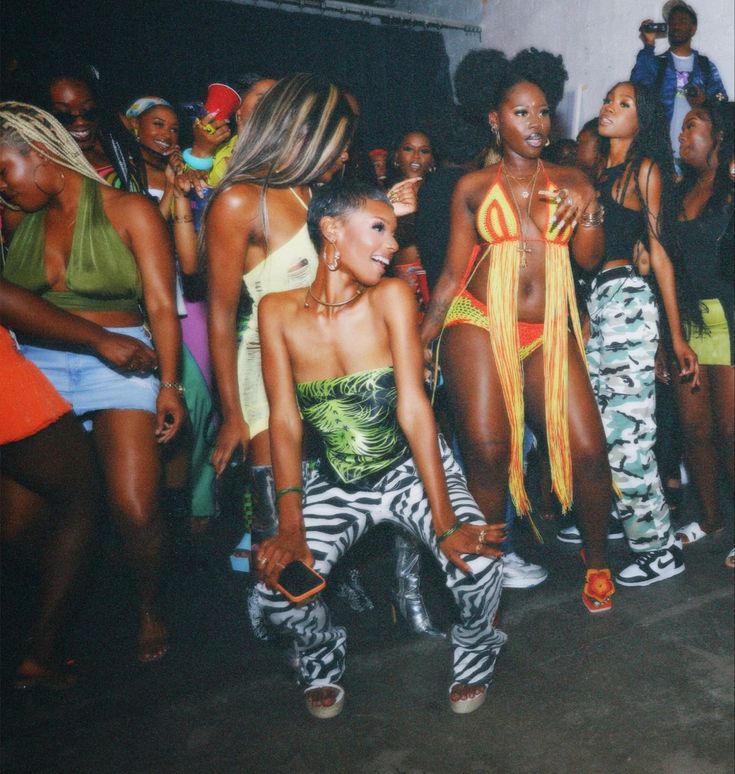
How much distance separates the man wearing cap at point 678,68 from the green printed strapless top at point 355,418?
1.83m

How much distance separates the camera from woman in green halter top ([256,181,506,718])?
77.4 inches

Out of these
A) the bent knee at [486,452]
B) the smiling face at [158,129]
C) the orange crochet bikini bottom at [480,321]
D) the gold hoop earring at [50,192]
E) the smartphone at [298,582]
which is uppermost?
the smiling face at [158,129]

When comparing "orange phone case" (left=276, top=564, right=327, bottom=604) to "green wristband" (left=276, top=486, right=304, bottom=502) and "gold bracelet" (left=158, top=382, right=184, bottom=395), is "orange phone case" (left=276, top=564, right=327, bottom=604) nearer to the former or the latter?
"green wristband" (left=276, top=486, right=304, bottom=502)

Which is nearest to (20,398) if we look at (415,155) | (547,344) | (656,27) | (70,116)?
(70,116)

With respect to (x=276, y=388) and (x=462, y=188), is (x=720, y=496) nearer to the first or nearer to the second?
(x=462, y=188)

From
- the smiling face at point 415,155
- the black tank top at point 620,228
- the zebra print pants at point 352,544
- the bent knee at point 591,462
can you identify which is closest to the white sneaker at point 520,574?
the bent knee at point 591,462

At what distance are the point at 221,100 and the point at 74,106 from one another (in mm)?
619

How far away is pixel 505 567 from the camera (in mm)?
2789

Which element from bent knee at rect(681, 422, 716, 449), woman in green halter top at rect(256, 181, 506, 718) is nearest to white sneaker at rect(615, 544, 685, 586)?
bent knee at rect(681, 422, 716, 449)

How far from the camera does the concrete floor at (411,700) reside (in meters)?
1.85

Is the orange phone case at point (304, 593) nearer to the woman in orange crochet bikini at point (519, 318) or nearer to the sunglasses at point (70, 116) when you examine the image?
the woman in orange crochet bikini at point (519, 318)

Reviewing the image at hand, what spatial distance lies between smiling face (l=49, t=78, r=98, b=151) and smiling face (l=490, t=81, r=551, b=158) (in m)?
1.61

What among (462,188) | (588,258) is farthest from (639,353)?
(462,188)

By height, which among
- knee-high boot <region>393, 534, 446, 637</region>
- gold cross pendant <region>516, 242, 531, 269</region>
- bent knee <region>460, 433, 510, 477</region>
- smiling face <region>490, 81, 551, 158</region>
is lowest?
knee-high boot <region>393, 534, 446, 637</region>
